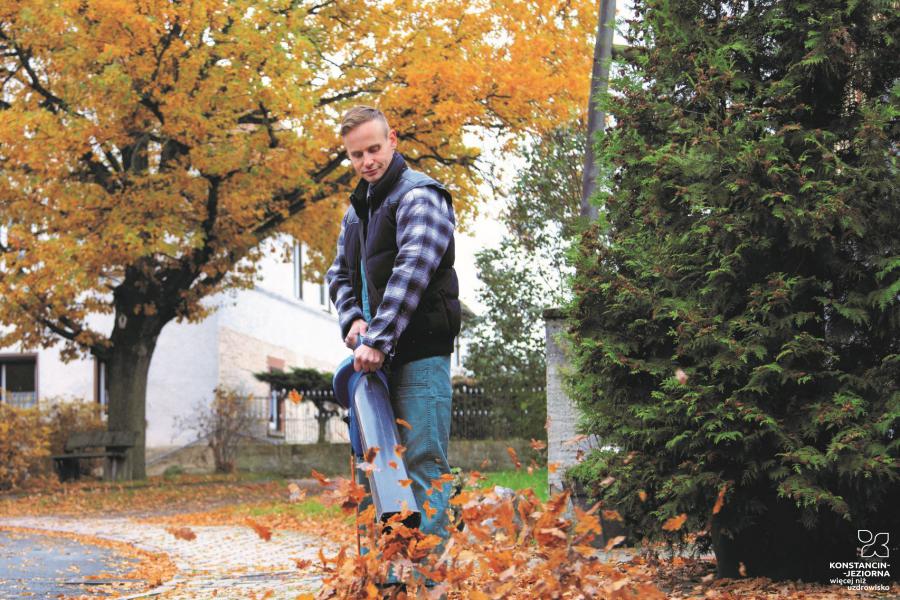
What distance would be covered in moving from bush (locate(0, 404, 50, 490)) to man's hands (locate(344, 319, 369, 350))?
16733 mm

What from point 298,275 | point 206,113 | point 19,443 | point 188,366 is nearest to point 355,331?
point 206,113

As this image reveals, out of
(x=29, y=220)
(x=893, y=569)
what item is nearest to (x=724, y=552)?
(x=893, y=569)

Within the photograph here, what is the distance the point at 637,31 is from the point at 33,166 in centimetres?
1271

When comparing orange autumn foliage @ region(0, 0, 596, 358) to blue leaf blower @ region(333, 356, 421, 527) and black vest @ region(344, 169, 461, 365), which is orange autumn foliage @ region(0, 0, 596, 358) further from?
blue leaf blower @ region(333, 356, 421, 527)

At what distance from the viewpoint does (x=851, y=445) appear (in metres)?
4.85

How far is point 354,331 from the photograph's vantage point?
14.5 feet

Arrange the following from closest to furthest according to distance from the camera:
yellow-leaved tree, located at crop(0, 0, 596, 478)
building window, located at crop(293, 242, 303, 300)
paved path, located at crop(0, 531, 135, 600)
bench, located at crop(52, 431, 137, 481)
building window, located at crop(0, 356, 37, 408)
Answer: paved path, located at crop(0, 531, 135, 600), yellow-leaved tree, located at crop(0, 0, 596, 478), bench, located at crop(52, 431, 137, 481), building window, located at crop(0, 356, 37, 408), building window, located at crop(293, 242, 303, 300)

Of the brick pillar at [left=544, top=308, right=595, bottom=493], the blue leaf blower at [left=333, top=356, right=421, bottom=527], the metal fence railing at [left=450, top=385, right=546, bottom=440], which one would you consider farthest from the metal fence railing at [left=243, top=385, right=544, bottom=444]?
the blue leaf blower at [left=333, top=356, right=421, bottom=527]

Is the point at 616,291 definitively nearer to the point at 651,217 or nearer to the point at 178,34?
the point at 651,217

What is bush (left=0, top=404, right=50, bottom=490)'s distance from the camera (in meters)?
20.1

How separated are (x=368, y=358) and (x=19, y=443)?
60.8ft

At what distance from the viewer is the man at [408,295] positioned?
13.7 ft

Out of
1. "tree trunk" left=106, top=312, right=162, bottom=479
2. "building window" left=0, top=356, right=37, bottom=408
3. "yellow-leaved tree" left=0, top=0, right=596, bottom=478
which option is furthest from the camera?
"building window" left=0, top=356, right=37, bottom=408

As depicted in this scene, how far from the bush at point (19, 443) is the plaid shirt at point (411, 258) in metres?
17.0
